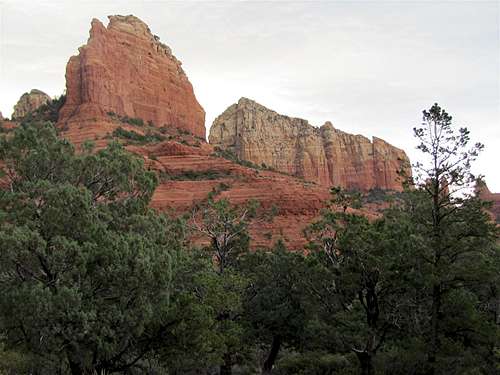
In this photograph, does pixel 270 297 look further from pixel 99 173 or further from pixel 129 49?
pixel 129 49

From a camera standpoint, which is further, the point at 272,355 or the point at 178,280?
the point at 272,355

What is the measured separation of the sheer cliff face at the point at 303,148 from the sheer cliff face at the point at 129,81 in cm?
4224

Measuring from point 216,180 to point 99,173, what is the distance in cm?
4398

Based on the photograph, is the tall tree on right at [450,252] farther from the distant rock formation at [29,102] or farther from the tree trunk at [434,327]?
the distant rock formation at [29,102]

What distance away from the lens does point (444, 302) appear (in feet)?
57.2

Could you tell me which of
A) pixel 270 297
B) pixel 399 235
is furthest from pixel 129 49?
pixel 399 235

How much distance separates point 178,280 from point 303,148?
129573mm

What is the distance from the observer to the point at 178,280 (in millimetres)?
19891

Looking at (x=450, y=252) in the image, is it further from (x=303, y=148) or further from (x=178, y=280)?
(x=303, y=148)

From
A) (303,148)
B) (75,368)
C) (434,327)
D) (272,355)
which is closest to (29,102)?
(303,148)

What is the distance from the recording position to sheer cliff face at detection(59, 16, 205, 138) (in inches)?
3076

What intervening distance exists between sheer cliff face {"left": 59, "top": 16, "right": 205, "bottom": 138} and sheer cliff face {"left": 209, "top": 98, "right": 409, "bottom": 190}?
139ft

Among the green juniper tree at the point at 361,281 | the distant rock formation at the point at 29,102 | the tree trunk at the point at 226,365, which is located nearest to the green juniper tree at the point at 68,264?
the green juniper tree at the point at 361,281

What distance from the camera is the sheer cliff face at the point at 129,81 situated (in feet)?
256
